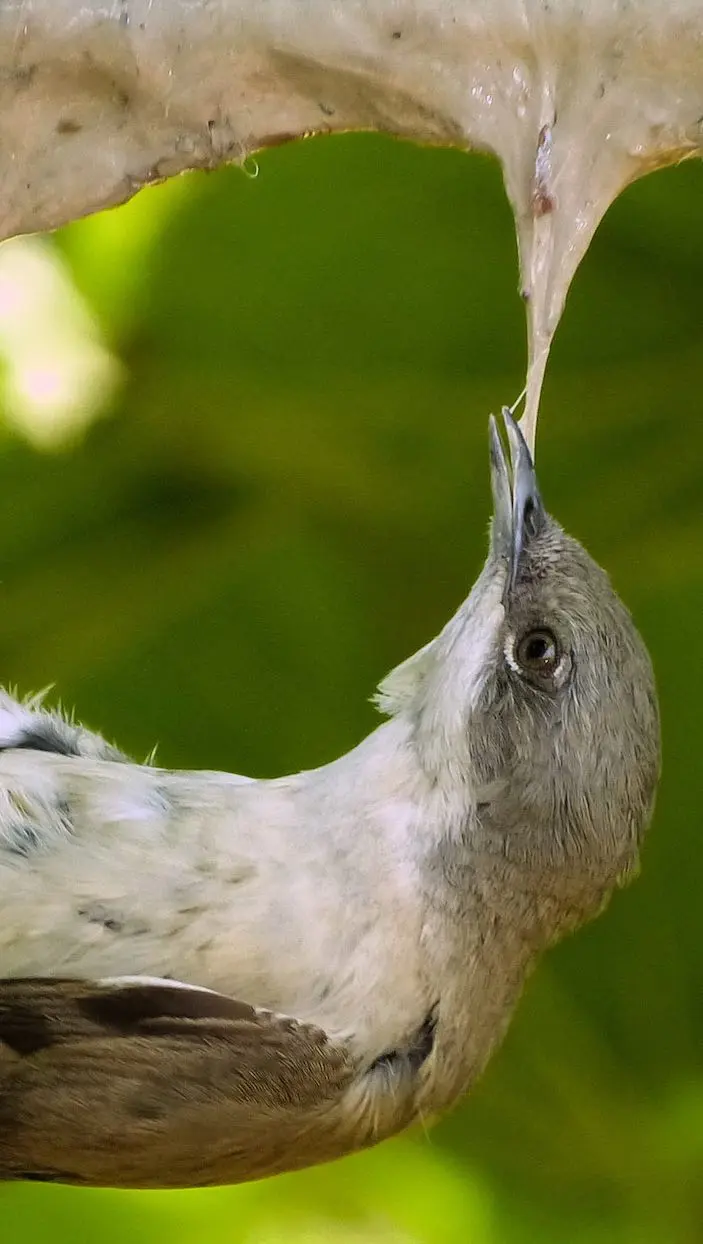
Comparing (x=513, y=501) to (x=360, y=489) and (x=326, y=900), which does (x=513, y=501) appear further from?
(x=360, y=489)

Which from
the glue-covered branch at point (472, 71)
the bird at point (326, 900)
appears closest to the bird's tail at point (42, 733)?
the bird at point (326, 900)


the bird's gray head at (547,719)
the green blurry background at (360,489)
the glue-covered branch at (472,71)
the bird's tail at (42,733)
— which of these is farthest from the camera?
the green blurry background at (360,489)

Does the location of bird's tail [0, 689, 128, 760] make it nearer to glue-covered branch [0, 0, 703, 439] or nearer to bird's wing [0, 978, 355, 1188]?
bird's wing [0, 978, 355, 1188]

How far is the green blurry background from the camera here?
2451 millimetres

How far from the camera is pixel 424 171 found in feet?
8.11

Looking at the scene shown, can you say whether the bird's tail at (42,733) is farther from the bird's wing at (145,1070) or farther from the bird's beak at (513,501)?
the bird's beak at (513,501)

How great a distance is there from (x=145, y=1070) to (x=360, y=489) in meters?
1.46

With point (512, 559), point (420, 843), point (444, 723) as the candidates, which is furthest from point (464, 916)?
point (512, 559)

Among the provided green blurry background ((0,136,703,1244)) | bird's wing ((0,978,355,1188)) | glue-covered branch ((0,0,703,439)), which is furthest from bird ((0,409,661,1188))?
green blurry background ((0,136,703,1244))

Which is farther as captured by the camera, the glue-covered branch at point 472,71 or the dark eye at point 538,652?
the dark eye at point 538,652

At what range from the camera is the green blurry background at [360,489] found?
2451 mm

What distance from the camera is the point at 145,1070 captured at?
1313 millimetres

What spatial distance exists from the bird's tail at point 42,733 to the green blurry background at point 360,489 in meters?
0.77

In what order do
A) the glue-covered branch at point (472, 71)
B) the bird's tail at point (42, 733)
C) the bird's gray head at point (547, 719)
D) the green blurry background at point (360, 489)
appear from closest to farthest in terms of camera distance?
the glue-covered branch at point (472, 71)
the bird's gray head at point (547, 719)
the bird's tail at point (42, 733)
the green blurry background at point (360, 489)
